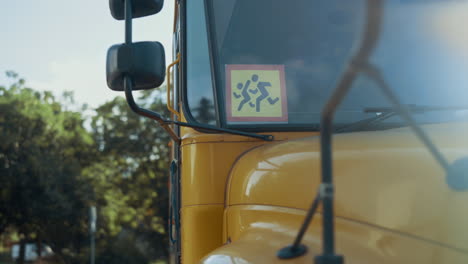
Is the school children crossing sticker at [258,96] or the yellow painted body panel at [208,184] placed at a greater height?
the school children crossing sticker at [258,96]

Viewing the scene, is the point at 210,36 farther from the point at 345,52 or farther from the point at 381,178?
the point at 381,178

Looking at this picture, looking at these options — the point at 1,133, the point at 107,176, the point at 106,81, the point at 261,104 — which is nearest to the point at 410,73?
→ the point at 261,104

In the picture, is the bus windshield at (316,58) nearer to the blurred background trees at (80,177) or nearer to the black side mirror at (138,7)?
the black side mirror at (138,7)

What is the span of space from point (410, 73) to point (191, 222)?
3.87 feet

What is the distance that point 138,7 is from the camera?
2.18 meters

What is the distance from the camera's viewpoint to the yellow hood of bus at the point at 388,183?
1.22 metres

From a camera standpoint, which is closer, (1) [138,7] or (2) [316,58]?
(1) [138,7]

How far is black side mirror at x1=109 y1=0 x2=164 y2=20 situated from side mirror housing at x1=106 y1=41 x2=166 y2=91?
0.13m

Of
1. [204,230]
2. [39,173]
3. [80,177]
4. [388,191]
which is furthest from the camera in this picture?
[80,177]

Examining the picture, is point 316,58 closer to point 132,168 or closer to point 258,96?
point 258,96

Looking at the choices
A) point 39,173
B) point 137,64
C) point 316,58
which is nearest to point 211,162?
point 137,64

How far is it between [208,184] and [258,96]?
0.46m

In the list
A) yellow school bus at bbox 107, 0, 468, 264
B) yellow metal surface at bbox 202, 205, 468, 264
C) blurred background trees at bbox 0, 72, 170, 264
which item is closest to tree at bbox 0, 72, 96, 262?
blurred background trees at bbox 0, 72, 170, 264

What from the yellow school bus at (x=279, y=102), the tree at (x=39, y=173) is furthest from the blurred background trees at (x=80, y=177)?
the yellow school bus at (x=279, y=102)
